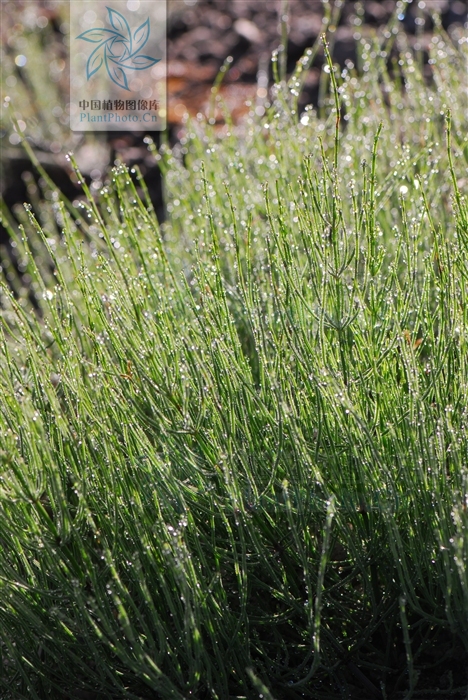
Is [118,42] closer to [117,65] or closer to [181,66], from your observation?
[117,65]

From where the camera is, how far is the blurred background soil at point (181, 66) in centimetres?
466

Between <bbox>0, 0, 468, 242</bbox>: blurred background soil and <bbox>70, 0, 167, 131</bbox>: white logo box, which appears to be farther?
<bbox>70, 0, 167, 131</bbox>: white logo box

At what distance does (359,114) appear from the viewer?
2465 mm

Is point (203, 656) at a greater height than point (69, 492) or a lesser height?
lesser

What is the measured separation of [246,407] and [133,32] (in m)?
4.52

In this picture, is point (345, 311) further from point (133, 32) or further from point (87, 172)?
point (133, 32)

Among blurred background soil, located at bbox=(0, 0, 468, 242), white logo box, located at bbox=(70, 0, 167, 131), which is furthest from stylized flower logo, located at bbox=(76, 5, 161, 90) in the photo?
blurred background soil, located at bbox=(0, 0, 468, 242)

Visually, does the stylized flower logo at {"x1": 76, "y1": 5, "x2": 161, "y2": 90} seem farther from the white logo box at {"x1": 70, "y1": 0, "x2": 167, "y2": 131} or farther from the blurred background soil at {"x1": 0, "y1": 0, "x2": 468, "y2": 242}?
the blurred background soil at {"x1": 0, "y1": 0, "x2": 468, "y2": 242}

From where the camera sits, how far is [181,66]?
18.1 ft

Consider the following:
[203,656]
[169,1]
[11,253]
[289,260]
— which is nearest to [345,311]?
[289,260]

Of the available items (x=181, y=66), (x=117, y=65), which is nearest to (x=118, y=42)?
(x=117, y=65)

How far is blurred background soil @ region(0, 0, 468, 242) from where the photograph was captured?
15.3 ft

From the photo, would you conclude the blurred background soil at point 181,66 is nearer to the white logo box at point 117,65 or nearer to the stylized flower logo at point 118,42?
the white logo box at point 117,65

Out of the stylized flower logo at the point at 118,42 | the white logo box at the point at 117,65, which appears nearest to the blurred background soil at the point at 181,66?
the white logo box at the point at 117,65
